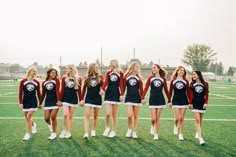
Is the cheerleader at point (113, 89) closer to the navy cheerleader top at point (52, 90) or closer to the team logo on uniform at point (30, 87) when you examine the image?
the navy cheerleader top at point (52, 90)

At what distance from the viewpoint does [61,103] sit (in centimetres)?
706

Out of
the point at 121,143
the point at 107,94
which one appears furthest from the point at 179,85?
the point at 121,143

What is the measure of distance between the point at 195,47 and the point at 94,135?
281ft

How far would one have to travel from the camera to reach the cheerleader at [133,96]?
7238 mm

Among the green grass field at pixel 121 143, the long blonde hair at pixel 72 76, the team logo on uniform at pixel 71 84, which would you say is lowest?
the green grass field at pixel 121 143

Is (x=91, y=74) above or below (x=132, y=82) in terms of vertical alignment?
above

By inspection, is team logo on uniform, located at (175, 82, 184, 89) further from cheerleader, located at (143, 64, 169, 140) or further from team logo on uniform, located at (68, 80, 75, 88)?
team logo on uniform, located at (68, 80, 75, 88)

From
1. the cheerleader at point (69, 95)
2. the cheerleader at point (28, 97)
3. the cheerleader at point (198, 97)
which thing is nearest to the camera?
the cheerleader at point (198, 97)

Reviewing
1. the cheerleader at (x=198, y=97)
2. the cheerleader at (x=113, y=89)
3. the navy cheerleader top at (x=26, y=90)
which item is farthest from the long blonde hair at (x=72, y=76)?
the cheerleader at (x=198, y=97)

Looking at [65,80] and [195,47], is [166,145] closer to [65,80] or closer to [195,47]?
[65,80]

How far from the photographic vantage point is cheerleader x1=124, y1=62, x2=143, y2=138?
724 cm

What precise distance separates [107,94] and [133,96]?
689 mm

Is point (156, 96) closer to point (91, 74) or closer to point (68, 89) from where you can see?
point (91, 74)

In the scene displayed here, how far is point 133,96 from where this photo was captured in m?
7.25
